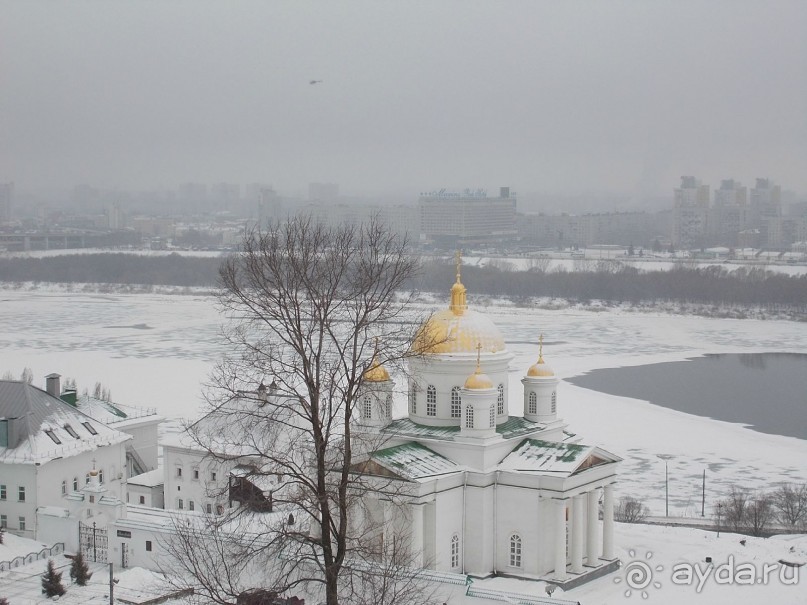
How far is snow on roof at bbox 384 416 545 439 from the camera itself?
2234 cm

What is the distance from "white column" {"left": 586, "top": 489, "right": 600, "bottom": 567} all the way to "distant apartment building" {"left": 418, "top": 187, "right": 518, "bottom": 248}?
455ft

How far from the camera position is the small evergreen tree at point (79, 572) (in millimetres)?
19734

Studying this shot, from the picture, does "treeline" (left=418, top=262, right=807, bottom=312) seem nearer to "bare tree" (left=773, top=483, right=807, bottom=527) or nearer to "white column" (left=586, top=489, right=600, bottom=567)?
"bare tree" (left=773, top=483, right=807, bottom=527)

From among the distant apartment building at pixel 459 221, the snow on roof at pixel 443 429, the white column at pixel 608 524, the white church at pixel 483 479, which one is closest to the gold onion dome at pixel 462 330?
the white church at pixel 483 479

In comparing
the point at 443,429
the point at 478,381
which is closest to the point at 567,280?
the point at 443,429

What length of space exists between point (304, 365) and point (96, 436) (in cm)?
1293

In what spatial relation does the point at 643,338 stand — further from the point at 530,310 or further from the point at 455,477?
the point at 455,477

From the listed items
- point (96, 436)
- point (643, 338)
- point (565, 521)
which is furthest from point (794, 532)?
point (643, 338)

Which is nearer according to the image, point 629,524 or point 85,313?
point 629,524

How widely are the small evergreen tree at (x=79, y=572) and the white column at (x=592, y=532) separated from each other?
28.1 ft

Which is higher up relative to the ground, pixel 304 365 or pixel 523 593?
pixel 304 365

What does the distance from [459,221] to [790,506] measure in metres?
142

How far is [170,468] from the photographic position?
26.0 metres

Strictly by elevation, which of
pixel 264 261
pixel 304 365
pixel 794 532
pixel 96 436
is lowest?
pixel 794 532
